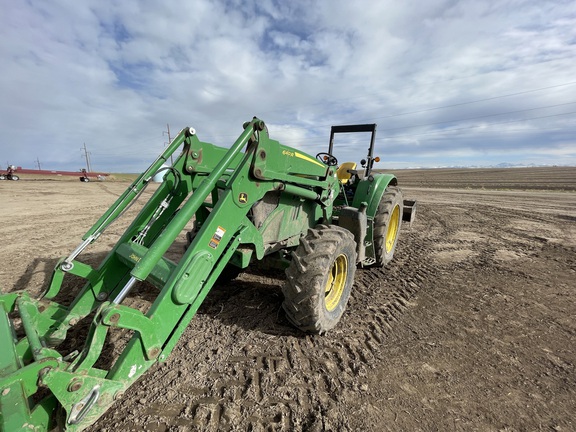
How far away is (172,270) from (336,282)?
187cm

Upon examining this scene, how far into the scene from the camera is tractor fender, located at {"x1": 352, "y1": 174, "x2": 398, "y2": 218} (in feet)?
15.0

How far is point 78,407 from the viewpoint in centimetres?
162

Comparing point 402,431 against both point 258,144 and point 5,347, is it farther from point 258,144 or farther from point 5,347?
point 5,347

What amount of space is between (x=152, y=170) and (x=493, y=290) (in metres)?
4.88

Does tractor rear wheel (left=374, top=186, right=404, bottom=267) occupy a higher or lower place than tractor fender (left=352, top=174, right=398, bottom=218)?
Answer: lower

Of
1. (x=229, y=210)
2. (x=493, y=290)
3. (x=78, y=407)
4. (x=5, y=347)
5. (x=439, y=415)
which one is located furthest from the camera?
(x=493, y=290)

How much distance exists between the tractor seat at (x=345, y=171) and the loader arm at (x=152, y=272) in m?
1.63

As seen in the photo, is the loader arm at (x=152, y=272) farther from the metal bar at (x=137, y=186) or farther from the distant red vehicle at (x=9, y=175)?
the distant red vehicle at (x=9, y=175)

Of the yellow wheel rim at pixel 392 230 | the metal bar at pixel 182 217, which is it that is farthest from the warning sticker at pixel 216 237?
the yellow wheel rim at pixel 392 230

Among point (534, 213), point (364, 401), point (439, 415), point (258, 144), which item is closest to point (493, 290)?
point (439, 415)

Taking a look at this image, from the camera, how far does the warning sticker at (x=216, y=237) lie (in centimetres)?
227

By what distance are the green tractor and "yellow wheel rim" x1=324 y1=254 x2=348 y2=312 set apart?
1cm

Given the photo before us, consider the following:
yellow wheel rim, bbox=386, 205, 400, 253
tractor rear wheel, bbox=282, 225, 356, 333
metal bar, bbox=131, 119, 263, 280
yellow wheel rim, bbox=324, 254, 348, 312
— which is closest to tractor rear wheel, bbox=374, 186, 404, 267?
yellow wheel rim, bbox=386, 205, 400, 253

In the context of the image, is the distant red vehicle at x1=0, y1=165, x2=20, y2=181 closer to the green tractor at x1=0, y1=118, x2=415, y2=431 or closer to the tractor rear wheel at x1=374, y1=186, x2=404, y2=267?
the green tractor at x1=0, y1=118, x2=415, y2=431
